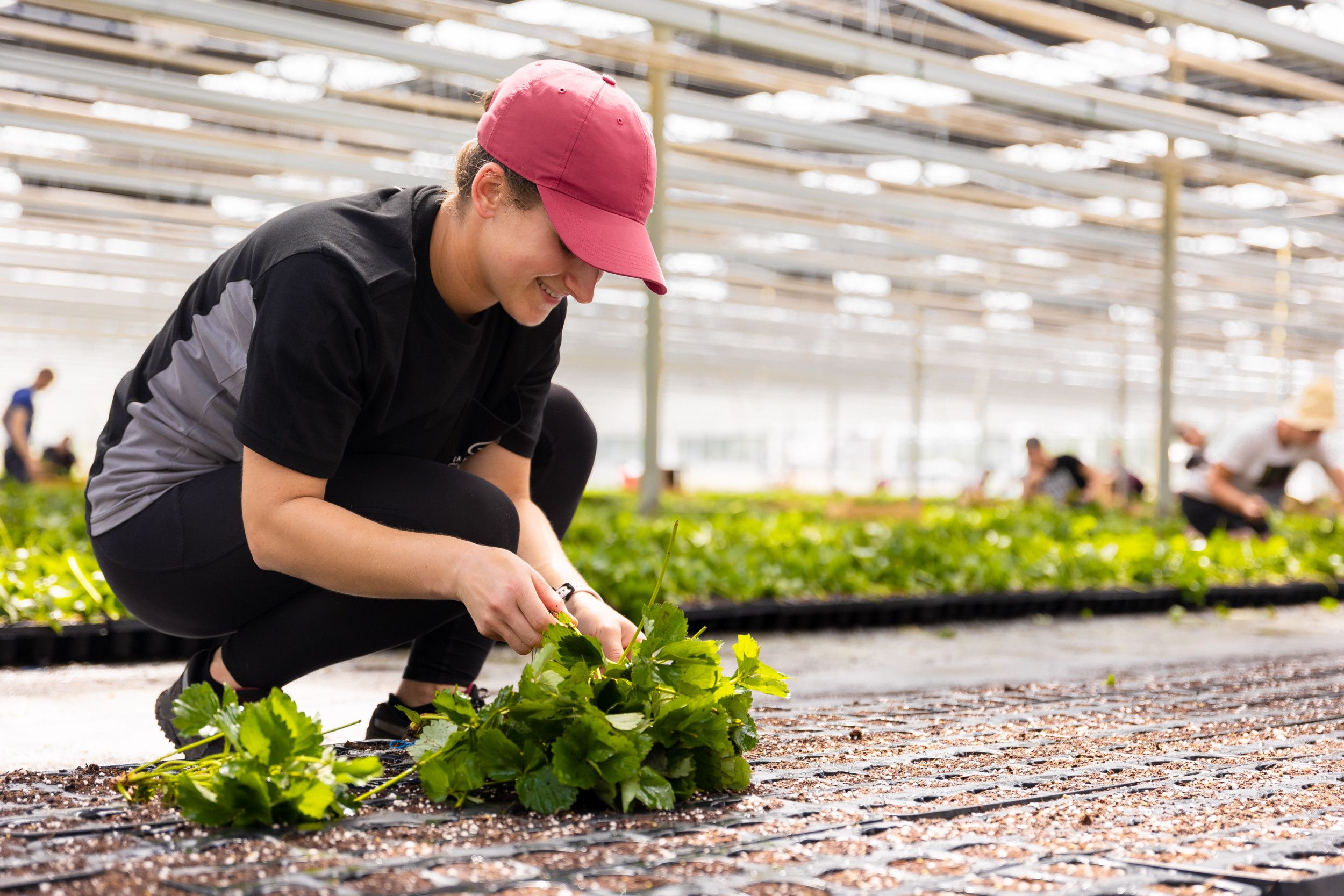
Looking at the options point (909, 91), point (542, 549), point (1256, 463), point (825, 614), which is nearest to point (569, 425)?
point (542, 549)

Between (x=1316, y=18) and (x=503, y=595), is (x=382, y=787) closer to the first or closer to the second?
(x=503, y=595)

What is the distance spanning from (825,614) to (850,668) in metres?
1.20

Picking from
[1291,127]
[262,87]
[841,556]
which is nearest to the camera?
[841,556]

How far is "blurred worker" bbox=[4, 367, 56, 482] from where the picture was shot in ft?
34.2

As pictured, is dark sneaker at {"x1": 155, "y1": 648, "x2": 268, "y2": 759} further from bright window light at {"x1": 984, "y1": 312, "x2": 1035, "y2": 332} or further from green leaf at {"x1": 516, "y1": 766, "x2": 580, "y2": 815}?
bright window light at {"x1": 984, "y1": 312, "x2": 1035, "y2": 332}

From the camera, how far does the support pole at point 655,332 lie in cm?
714

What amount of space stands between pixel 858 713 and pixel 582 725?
113cm

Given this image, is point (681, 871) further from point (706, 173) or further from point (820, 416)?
point (820, 416)

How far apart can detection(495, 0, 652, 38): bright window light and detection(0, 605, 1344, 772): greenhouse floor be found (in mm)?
3884

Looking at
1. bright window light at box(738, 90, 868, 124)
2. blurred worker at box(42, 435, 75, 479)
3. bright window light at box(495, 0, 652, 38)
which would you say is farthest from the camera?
blurred worker at box(42, 435, 75, 479)

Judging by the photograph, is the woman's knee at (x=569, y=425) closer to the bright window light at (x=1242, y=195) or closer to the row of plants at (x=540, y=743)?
the row of plants at (x=540, y=743)

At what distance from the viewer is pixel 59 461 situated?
15.4 metres

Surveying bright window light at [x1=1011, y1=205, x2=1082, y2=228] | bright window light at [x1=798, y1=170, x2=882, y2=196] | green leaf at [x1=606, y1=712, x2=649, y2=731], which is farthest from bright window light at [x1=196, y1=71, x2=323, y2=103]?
green leaf at [x1=606, y1=712, x2=649, y2=731]

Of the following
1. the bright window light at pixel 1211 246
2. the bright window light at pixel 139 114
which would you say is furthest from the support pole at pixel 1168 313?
the bright window light at pixel 139 114
